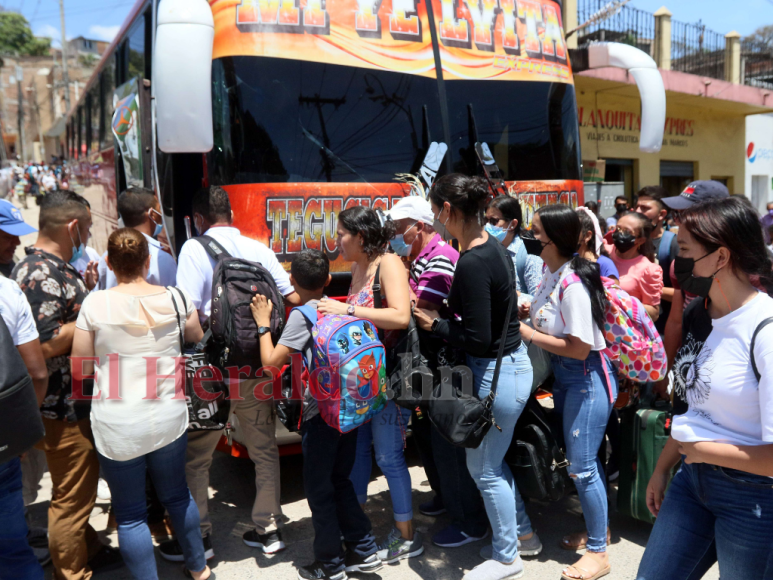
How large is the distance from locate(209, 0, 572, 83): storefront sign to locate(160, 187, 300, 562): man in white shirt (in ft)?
3.25

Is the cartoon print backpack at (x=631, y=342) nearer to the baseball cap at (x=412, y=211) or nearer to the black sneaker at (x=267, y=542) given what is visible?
the baseball cap at (x=412, y=211)

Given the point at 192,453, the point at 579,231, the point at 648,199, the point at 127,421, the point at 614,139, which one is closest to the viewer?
the point at 127,421

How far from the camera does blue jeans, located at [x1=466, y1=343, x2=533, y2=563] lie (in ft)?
9.20

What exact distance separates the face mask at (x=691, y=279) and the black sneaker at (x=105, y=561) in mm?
3050

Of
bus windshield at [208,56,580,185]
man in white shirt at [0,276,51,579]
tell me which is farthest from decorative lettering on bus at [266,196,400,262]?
man in white shirt at [0,276,51,579]

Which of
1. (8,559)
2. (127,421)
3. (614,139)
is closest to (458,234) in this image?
(127,421)

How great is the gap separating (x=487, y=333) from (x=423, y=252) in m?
0.74

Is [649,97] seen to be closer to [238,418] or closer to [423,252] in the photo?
[423,252]

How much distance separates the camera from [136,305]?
2.68 m

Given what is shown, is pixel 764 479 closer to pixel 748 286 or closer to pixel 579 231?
pixel 748 286

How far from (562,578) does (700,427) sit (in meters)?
1.48

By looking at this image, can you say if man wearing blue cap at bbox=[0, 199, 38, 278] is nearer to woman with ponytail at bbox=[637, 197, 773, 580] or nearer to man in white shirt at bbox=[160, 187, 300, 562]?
man in white shirt at bbox=[160, 187, 300, 562]

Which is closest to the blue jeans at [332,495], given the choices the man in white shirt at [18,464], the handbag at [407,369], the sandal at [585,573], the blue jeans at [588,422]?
the handbag at [407,369]

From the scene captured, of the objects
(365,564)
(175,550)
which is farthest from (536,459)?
(175,550)
